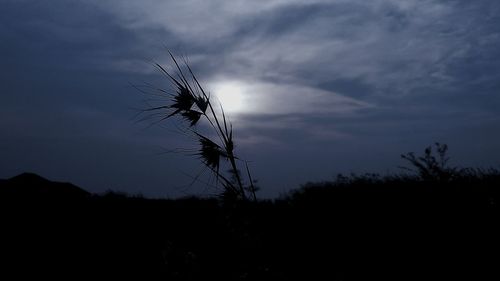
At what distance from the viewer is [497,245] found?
6.02m

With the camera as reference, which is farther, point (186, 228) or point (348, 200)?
point (186, 228)

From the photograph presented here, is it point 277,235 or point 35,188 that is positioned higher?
point 35,188

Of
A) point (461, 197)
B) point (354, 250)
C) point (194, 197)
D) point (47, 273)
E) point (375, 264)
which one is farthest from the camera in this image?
point (194, 197)

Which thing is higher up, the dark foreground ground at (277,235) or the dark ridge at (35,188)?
the dark ridge at (35,188)

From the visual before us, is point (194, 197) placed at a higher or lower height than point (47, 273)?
higher

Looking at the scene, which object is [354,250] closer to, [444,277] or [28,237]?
[444,277]

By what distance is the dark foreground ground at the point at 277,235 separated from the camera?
654 cm

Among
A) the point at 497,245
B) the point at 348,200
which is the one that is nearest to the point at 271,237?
the point at 348,200

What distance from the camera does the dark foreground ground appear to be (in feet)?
21.5

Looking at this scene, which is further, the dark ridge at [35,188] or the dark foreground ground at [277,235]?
the dark ridge at [35,188]

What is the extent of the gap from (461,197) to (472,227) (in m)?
0.71

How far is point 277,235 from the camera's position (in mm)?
10711

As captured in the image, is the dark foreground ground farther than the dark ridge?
No

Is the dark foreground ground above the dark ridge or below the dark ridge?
below
